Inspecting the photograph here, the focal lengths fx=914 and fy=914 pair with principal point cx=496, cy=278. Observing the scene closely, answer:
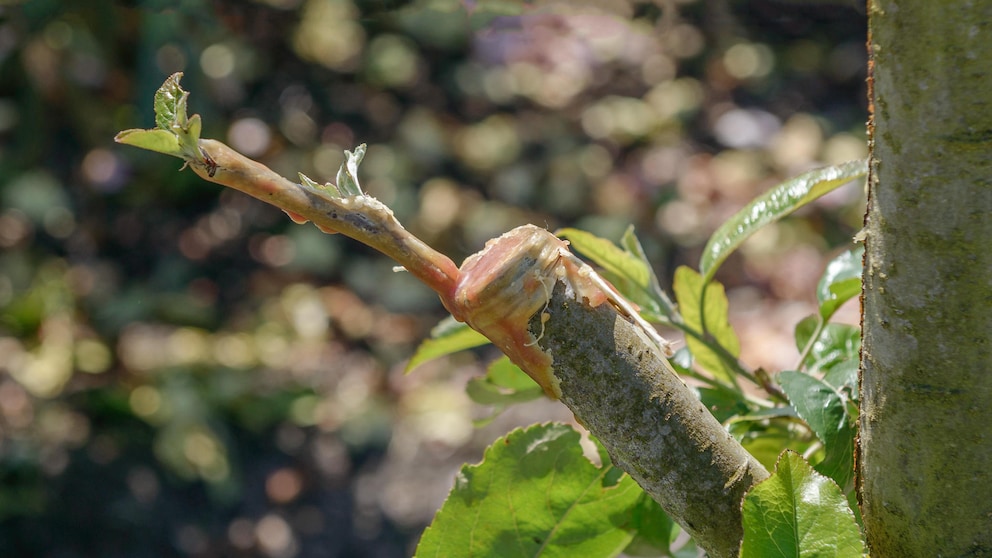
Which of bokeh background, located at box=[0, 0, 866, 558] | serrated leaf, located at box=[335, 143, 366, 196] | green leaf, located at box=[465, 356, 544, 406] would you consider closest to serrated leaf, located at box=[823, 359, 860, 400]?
green leaf, located at box=[465, 356, 544, 406]

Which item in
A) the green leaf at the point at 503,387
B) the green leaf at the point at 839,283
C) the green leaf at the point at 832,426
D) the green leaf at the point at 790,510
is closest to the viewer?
the green leaf at the point at 790,510

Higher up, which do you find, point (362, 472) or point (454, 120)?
point (454, 120)

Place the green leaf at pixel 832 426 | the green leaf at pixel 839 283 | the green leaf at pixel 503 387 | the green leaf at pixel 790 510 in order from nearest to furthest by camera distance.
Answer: the green leaf at pixel 790 510, the green leaf at pixel 832 426, the green leaf at pixel 839 283, the green leaf at pixel 503 387

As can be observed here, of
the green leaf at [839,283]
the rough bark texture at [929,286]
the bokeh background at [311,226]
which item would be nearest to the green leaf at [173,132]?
the rough bark texture at [929,286]

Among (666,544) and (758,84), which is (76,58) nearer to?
(758,84)

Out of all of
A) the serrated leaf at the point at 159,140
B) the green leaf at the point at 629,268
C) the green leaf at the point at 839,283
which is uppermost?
the serrated leaf at the point at 159,140

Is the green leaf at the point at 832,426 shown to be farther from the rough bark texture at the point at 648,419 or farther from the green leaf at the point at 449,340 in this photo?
the green leaf at the point at 449,340

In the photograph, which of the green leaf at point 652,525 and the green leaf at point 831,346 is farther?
the green leaf at point 831,346

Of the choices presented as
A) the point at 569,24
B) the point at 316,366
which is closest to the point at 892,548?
the point at 316,366
